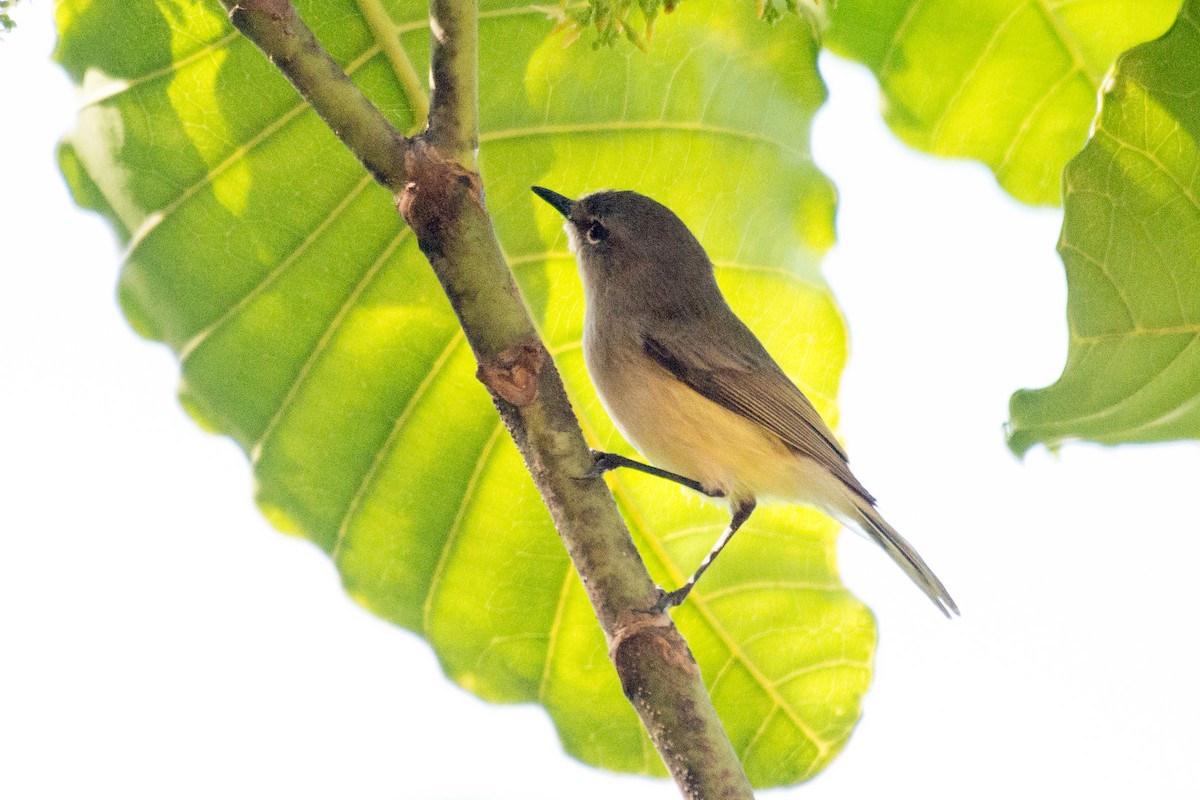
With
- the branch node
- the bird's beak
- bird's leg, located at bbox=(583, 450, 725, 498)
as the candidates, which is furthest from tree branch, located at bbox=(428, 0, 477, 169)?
the bird's beak

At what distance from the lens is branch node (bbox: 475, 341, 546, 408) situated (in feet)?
6.19

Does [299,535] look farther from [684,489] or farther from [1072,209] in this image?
[1072,209]

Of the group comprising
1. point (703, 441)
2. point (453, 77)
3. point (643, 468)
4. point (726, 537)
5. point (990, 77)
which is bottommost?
point (726, 537)

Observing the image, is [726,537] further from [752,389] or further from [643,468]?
Result: [752,389]

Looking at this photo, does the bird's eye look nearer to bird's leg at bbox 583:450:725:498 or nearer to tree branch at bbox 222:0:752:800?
bird's leg at bbox 583:450:725:498

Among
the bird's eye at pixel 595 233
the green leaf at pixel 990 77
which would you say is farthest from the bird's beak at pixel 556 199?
the green leaf at pixel 990 77

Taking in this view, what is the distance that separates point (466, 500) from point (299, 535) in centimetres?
52

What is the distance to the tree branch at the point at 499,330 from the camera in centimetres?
185

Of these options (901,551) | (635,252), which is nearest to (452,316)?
(635,252)

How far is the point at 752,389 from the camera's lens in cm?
380

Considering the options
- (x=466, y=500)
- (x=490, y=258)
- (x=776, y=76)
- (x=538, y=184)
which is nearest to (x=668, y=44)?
(x=776, y=76)

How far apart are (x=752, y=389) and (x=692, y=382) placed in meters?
0.20

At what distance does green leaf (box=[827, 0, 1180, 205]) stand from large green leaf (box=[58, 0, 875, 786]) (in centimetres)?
24

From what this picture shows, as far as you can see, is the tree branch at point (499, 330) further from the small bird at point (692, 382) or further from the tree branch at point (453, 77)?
the small bird at point (692, 382)
